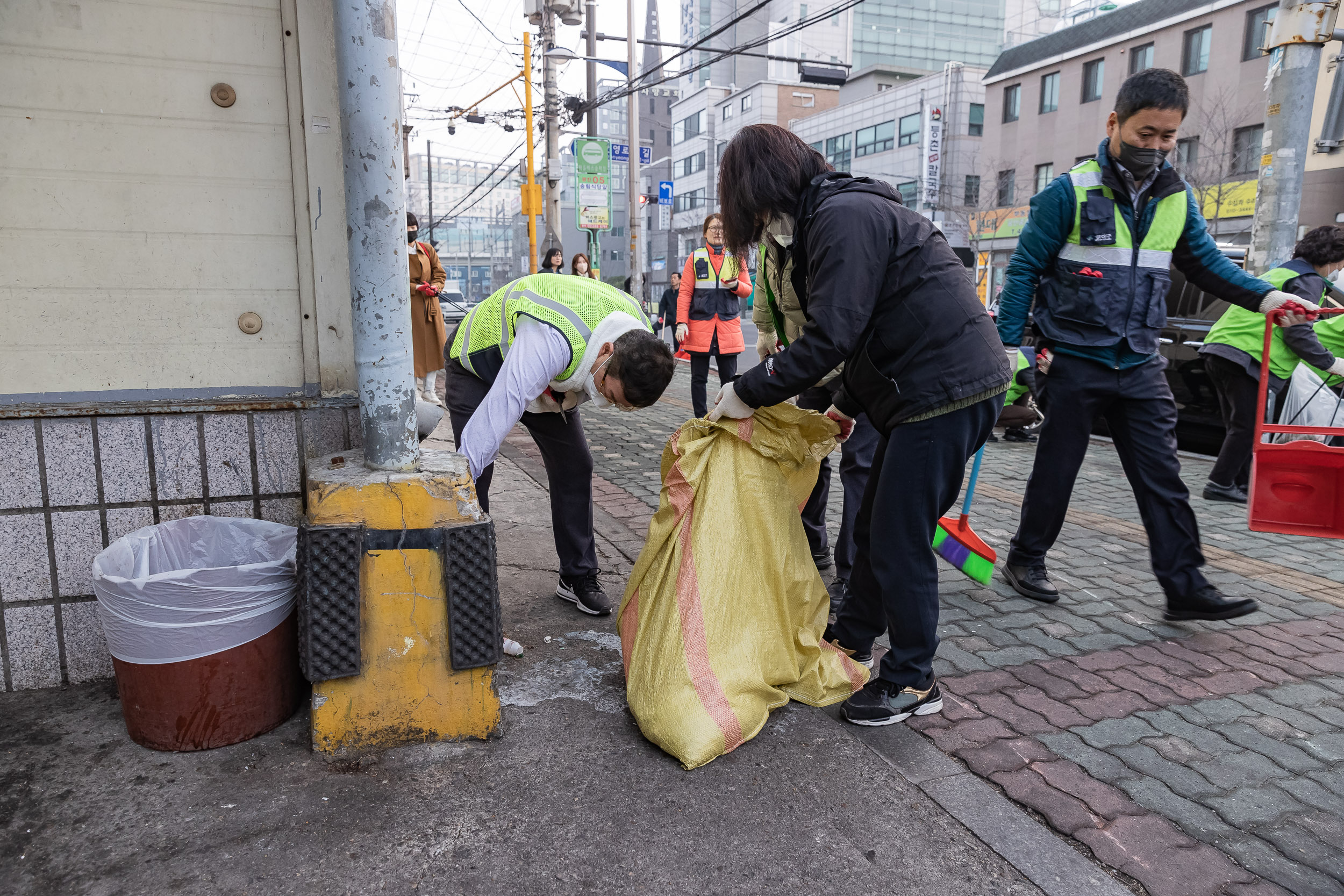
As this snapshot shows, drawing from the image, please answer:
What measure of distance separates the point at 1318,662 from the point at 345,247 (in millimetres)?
3595

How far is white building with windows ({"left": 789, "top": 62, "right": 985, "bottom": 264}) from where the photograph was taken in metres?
37.3

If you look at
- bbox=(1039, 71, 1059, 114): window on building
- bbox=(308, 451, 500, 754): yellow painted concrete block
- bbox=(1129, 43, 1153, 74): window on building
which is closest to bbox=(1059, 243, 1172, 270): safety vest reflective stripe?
bbox=(308, 451, 500, 754): yellow painted concrete block

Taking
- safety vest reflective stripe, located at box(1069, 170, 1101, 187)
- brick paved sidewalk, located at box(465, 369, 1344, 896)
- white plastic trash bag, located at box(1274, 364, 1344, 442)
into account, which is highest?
safety vest reflective stripe, located at box(1069, 170, 1101, 187)

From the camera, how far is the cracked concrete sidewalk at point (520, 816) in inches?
73.1

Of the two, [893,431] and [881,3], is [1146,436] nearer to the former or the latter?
[893,431]

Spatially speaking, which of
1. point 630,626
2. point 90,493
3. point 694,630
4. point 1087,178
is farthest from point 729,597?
point 1087,178

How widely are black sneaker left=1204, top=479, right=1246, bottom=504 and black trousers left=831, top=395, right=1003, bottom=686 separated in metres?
3.72

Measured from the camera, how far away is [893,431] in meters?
2.52

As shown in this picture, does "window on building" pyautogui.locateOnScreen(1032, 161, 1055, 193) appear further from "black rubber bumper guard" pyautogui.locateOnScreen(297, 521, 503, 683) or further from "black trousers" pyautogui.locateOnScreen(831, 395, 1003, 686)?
"black rubber bumper guard" pyautogui.locateOnScreen(297, 521, 503, 683)

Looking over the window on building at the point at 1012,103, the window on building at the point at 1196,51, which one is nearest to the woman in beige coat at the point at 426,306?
the window on building at the point at 1196,51

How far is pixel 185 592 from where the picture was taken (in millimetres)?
2145

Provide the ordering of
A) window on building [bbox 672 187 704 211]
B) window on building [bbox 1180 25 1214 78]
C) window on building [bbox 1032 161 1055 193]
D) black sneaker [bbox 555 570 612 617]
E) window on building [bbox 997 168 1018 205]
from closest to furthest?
black sneaker [bbox 555 570 612 617] < window on building [bbox 1180 25 1214 78] < window on building [bbox 1032 161 1055 193] < window on building [bbox 997 168 1018 205] < window on building [bbox 672 187 704 211]

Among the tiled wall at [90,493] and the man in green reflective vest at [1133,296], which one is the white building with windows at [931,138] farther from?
the tiled wall at [90,493]

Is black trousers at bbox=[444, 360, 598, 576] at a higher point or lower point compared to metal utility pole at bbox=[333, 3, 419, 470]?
lower
